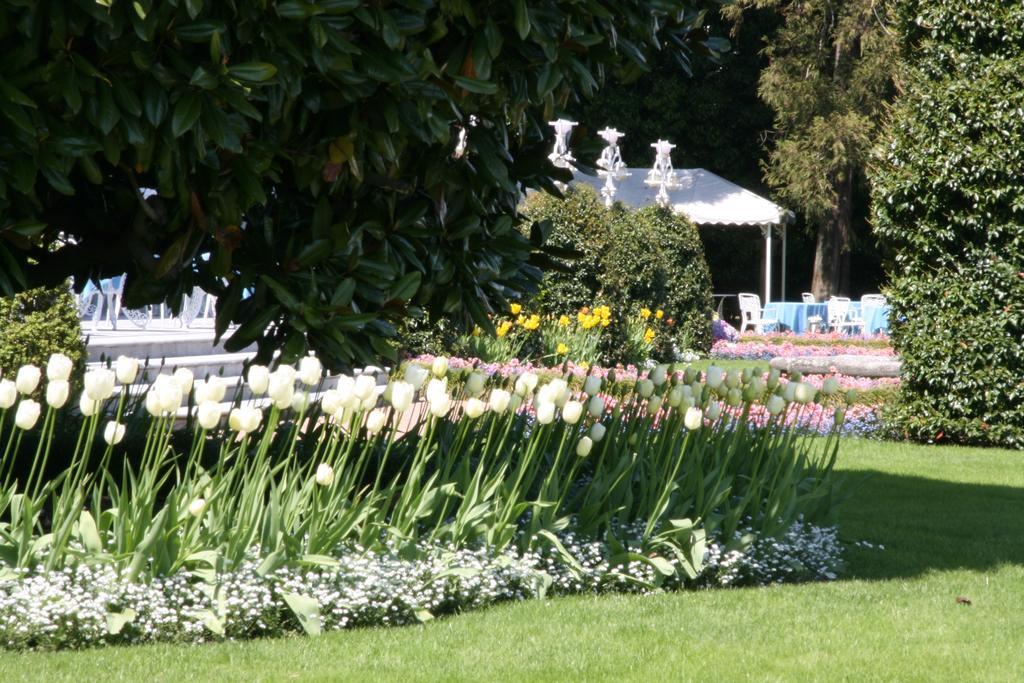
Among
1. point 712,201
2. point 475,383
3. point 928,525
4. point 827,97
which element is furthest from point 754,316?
point 475,383

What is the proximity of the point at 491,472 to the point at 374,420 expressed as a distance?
77 cm

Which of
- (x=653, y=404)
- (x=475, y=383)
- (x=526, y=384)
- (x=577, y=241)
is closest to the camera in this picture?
(x=475, y=383)

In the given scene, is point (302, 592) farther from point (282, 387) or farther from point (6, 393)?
point (6, 393)

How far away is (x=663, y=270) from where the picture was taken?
1666cm

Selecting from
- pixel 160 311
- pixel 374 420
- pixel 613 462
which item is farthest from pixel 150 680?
pixel 160 311

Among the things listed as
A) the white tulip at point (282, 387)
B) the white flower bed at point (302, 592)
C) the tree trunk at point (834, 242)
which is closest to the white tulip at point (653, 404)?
the white flower bed at point (302, 592)

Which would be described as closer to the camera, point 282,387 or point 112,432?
point 112,432

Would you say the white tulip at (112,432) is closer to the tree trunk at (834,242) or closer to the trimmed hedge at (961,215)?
the trimmed hedge at (961,215)

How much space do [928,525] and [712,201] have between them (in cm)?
2149

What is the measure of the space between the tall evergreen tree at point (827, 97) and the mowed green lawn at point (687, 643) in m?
22.2

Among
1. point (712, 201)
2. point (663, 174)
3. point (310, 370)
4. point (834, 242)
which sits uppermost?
point (663, 174)

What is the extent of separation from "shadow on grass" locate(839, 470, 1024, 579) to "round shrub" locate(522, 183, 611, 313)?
733 cm

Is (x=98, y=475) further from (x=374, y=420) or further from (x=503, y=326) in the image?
(x=503, y=326)

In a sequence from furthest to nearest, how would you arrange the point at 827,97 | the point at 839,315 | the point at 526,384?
the point at 827,97 → the point at 839,315 → the point at 526,384
